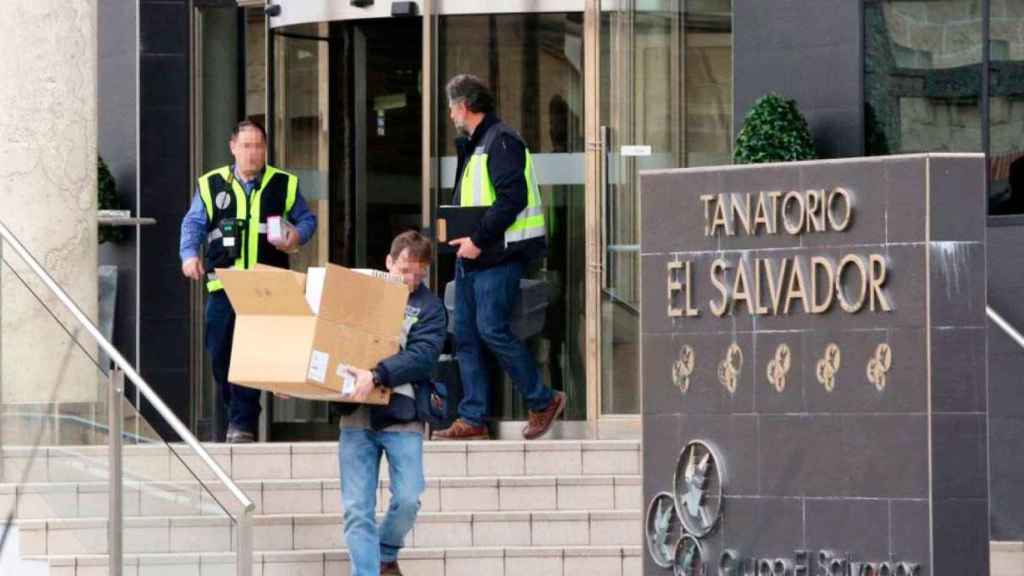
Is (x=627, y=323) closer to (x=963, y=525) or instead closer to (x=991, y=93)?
(x=991, y=93)

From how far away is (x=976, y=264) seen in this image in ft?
30.1

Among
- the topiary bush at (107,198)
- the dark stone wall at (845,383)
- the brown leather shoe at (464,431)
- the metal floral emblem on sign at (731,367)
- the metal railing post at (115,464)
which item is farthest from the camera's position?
the topiary bush at (107,198)

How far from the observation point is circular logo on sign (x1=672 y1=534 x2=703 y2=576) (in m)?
9.90

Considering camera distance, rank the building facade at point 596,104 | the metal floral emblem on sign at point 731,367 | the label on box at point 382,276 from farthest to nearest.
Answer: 1. the building facade at point 596,104
2. the label on box at point 382,276
3. the metal floral emblem on sign at point 731,367

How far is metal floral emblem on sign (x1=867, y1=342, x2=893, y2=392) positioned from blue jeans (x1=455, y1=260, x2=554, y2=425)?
3.59m

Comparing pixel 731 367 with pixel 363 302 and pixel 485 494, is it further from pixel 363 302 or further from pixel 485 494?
pixel 485 494

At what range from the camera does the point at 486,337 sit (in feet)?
41.5

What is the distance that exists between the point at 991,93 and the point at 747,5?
1601 millimetres

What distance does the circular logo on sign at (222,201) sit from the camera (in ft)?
41.5

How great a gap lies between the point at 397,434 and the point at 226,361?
8.39 ft

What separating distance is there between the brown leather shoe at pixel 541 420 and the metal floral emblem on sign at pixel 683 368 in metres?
3.02

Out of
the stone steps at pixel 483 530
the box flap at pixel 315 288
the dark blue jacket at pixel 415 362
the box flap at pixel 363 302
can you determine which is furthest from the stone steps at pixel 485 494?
the box flap at pixel 315 288

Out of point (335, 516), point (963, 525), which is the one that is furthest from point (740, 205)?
point (335, 516)

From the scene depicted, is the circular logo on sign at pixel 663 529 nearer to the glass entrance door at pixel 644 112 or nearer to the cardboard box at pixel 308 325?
the cardboard box at pixel 308 325
